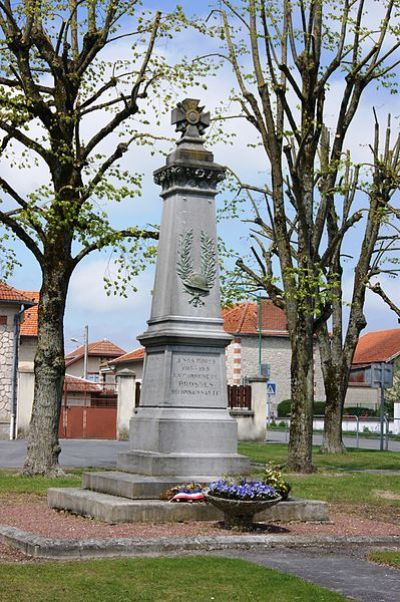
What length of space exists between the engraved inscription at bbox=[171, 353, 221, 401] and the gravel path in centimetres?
309

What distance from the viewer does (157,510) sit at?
1133 cm

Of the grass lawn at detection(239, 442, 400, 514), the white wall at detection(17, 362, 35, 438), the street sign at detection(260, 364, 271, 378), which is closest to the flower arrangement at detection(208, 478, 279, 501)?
the grass lawn at detection(239, 442, 400, 514)

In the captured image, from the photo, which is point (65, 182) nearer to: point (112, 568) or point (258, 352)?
point (112, 568)

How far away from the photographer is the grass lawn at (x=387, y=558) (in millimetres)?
9430

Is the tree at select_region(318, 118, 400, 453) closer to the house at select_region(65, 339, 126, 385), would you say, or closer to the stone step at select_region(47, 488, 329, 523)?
the stone step at select_region(47, 488, 329, 523)

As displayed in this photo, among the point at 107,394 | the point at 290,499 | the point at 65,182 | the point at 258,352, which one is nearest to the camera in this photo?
the point at 290,499

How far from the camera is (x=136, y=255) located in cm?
1972

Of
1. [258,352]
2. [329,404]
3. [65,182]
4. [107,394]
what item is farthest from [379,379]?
[258,352]

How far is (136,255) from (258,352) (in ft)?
150

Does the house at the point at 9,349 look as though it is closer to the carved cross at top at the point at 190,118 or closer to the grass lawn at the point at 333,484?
the grass lawn at the point at 333,484

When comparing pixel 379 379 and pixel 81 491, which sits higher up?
pixel 379 379

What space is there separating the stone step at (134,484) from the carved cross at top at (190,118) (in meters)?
4.47

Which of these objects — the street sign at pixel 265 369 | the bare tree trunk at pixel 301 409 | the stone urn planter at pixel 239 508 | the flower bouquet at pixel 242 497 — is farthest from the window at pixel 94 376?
the flower bouquet at pixel 242 497

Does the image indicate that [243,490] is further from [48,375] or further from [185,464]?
[48,375]
